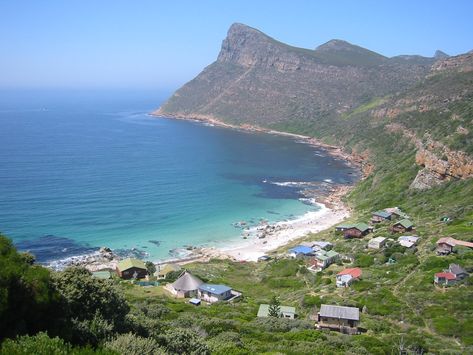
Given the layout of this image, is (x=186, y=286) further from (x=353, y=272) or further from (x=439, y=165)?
(x=439, y=165)

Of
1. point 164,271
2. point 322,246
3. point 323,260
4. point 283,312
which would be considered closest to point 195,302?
point 283,312

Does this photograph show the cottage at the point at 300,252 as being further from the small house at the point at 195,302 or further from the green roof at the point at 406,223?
the small house at the point at 195,302

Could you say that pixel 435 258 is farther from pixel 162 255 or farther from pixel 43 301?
pixel 43 301

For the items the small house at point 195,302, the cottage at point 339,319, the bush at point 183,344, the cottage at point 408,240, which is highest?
the bush at point 183,344

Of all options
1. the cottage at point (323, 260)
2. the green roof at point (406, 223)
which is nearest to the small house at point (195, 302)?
the cottage at point (323, 260)

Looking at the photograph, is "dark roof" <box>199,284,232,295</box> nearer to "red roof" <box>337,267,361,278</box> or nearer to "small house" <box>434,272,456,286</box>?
"red roof" <box>337,267,361,278</box>

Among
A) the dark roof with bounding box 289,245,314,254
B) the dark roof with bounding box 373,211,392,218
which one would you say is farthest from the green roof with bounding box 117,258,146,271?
the dark roof with bounding box 373,211,392,218

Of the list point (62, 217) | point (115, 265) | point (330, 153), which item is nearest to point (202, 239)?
point (115, 265)
